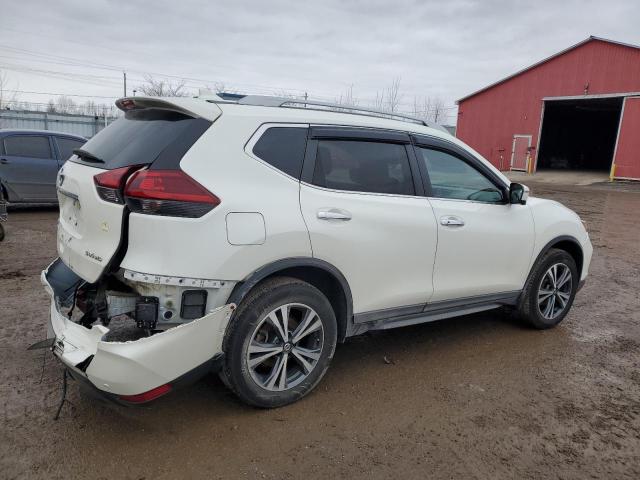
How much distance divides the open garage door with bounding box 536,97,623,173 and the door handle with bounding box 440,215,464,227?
1259 inches

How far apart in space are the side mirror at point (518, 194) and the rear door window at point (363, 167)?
1096mm

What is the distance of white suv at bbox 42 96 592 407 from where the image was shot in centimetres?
262

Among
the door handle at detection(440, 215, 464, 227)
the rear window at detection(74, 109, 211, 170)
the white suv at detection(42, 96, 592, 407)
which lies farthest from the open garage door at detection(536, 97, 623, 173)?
the rear window at detection(74, 109, 211, 170)

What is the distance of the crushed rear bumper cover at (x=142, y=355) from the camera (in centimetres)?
248

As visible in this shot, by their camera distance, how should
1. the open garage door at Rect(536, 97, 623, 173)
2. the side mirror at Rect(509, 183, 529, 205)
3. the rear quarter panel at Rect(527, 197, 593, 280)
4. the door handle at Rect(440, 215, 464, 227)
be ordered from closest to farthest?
1. the door handle at Rect(440, 215, 464, 227)
2. the side mirror at Rect(509, 183, 529, 205)
3. the rear quarter panel at Rect(527, 197, 593, 280)
4. the open garage door at Rect(536, 97, 623, 173)

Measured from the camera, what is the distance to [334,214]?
124 inches

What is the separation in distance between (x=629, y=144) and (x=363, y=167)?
25784 millimetres

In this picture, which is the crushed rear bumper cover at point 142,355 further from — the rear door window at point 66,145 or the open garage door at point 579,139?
the open garage door at point 579,139

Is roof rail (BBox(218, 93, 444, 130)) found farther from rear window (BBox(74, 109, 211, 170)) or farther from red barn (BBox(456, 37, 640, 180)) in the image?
red barn (BBox(456, 37, 640, 180))

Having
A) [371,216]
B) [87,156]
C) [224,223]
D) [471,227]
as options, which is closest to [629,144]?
[471,227]

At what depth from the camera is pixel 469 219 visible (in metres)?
3.90

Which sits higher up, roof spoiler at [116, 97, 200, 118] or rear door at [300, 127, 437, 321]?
roof spoiler at [116, 97, 200, 118]

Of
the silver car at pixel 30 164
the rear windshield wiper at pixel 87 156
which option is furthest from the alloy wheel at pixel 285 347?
the silver car at pixel 30 164

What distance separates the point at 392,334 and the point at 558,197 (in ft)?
53.6
